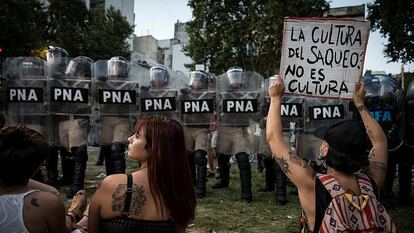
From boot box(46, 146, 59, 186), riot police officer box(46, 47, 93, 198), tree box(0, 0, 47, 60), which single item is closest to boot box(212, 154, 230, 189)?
riot police officer box(46, 47, 93, 198)

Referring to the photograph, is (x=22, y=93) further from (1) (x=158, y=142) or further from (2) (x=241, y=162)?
(1) (x=158, y=142)

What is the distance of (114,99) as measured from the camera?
272 inches

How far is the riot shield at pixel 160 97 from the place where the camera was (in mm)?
7055

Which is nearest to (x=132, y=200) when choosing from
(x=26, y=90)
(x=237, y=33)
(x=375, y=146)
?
(x=375, y=146)

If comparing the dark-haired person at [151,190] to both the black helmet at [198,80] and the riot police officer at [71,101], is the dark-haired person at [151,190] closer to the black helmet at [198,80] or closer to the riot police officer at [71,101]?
the riot police officer at [71,101]

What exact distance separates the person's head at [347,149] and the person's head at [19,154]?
1.67 meters

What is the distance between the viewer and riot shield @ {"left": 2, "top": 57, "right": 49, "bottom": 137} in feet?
21.7

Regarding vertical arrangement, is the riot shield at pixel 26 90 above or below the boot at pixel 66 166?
above

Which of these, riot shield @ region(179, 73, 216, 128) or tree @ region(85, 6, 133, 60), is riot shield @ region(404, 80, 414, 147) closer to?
riot shield @ region(179, 73, 216, 128)

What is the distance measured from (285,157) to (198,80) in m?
5.00

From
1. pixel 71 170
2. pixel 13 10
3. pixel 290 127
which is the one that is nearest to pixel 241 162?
pixel 290 127

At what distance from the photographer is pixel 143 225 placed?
2283 millimetres

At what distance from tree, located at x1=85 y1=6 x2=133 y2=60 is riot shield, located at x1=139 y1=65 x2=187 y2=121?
21.1 metres

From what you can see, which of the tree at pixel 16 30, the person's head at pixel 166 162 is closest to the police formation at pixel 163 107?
the person's head at pixel 166 162
